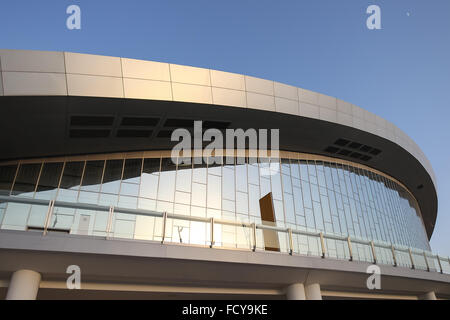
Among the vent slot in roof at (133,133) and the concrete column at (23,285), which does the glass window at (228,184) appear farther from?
the concrete column at (23,285)

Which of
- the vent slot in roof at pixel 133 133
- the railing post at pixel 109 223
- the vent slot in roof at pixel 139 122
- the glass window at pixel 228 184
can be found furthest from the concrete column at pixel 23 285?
the glass window at pixel 228 184

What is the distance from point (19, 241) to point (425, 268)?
1433 centimetres

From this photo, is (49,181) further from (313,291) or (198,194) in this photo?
(313,291)

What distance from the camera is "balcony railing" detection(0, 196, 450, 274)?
862 cm

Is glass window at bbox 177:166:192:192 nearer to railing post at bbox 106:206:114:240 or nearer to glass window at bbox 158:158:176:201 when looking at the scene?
glass window at bbox 158:158:176:201

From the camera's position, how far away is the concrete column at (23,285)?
8445mm

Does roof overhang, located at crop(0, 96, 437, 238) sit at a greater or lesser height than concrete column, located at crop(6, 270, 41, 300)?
greater

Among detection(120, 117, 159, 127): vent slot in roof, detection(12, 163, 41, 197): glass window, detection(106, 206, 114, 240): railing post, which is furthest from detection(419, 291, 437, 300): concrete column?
detection(12, 163, 41, 197): glass window

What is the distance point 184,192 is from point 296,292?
23.9 feet

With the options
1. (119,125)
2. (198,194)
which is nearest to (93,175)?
(119,125)

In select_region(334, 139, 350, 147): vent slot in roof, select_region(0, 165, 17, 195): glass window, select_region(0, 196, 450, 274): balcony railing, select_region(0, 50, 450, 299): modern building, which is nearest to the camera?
select_region(0, 196, 450, 274): balcony railing

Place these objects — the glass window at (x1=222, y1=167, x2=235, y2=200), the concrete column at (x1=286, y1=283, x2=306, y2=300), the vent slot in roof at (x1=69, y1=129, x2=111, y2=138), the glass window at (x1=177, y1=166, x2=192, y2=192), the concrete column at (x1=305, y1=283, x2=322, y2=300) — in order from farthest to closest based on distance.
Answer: the glass window at (x1=222, y1=167, x2=235, y2=200), the glass window at (x1=177, y1=166, x2=192, y2=192), the vent slot in roof at (x1=69, y1=129, x2=111, y2=138), the concrete column at (x1=305, y1=283, x2=322, y2=300), the concrete column at (x1=286, y1=283, x2=306, y2=300)

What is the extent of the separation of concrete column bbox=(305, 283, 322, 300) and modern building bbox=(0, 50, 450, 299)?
3 centimetres
